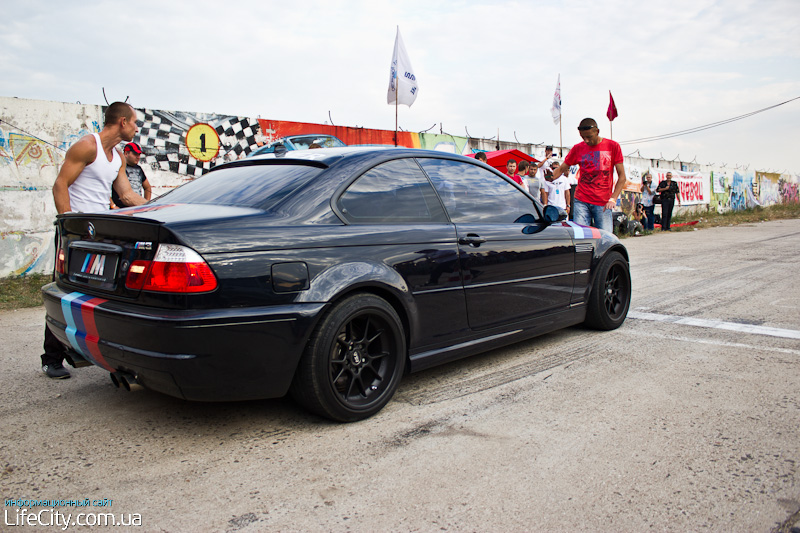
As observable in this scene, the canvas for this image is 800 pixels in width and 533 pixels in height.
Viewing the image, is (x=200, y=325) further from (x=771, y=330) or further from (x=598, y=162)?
(x=598, y=162)

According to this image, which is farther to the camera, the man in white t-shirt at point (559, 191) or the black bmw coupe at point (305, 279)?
the man in white t-shirt at point (559, 191)

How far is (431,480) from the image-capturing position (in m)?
2.31

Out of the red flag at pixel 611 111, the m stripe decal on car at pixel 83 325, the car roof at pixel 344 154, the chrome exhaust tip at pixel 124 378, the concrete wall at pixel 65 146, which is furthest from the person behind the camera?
the red flag at pixel 611 111

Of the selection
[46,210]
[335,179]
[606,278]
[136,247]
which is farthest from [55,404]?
[46,210]

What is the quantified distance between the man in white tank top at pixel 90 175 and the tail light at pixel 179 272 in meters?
1.64

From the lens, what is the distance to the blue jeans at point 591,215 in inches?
247

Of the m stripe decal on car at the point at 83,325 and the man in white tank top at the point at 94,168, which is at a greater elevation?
the man in white tank top at the point at 94,168

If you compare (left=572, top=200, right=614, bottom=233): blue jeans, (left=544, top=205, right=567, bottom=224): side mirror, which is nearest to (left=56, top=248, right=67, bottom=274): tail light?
(left=544, top=205, right=567, bottom=224): side mirror

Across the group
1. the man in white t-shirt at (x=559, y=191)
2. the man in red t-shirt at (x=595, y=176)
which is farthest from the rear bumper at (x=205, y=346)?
the man in white t-shirt at (x=559, y=191)

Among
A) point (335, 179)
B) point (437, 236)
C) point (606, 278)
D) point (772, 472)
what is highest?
point (335, 179)

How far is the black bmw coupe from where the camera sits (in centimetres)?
246

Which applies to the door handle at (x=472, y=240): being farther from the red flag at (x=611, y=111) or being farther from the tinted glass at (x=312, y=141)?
the red flag at (x=611, y=111)

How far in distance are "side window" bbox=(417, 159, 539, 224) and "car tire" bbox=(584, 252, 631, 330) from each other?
0.90 m

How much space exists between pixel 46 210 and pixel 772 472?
9.52 meters
